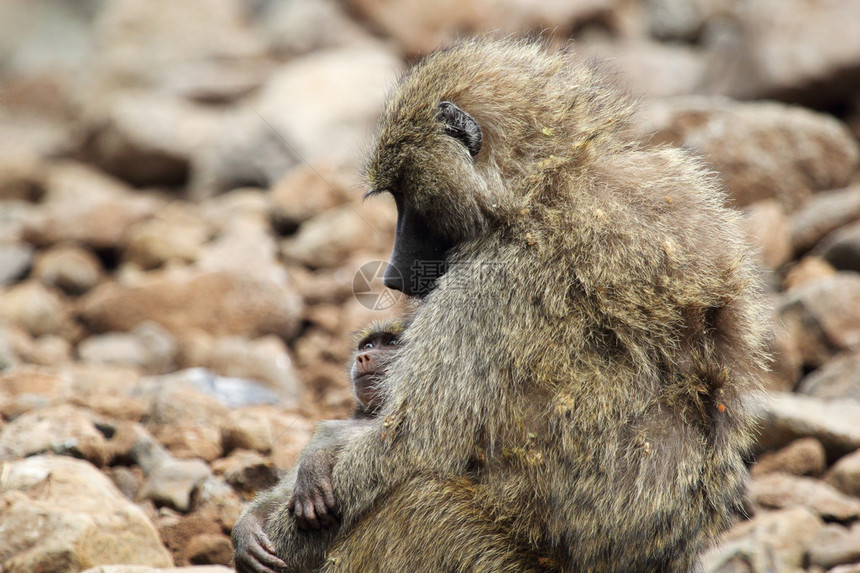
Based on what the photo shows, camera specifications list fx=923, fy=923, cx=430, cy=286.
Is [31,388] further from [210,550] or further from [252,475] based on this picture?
[210,550]

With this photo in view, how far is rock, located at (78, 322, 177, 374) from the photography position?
5.36 meters

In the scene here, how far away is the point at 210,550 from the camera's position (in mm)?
3080

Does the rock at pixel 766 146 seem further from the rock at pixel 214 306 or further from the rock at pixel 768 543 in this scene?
the rock at pixel 768 543

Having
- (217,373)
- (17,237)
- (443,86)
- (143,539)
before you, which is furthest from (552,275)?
(17,237)

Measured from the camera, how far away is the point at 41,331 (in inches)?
226

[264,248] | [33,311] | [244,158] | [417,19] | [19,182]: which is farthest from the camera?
[417,19]

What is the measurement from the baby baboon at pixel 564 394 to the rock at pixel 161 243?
420cm

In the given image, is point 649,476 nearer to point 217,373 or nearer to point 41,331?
point 217,373

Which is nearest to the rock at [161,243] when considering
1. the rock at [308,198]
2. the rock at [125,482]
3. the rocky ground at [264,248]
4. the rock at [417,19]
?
the rocky ground at [264,248]

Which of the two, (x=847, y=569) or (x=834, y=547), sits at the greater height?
(x=847, y=569)

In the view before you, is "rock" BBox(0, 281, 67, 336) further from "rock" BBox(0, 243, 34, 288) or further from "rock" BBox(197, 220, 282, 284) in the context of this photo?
"rock" BBox(197, 220, 282, 284)

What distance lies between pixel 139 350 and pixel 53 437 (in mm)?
2032

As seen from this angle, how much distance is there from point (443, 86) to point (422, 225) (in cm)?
43

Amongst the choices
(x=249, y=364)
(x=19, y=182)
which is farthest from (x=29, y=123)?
(x=249, y=364)
